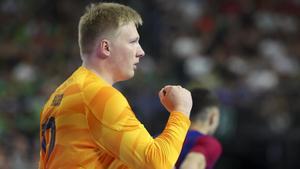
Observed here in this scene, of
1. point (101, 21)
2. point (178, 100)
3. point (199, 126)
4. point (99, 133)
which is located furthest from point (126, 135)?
point (199, 126)

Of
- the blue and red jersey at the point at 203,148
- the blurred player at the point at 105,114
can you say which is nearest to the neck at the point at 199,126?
the blue and red jersey at the point at 203,148

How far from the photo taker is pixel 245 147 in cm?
999

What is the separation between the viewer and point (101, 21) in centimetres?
355

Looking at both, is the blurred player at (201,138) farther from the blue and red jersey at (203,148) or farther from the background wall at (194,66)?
the background wall at (194,66)

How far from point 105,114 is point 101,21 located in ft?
1.64

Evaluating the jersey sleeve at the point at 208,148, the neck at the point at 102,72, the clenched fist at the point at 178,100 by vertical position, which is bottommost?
the jersey sleeve at the point at 208,148

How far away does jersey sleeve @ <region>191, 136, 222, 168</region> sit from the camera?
194 inches

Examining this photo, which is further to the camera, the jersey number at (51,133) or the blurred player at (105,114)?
the jersey number at (51,133)

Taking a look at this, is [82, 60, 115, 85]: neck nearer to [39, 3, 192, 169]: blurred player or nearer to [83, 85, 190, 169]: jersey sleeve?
[39, 3, 192, 169]: blurred player

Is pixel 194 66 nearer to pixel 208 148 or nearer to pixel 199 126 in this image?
pixel 199 126

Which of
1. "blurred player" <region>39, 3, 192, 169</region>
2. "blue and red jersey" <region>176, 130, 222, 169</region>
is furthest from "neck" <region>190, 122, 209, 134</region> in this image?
"blurred player" <region>39, 3, 192, 169</region>

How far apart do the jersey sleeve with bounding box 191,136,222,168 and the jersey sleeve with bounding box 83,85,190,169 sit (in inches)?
58.8

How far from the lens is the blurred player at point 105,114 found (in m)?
3.35

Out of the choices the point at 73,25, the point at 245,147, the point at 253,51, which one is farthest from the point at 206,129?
the point at 73,25
